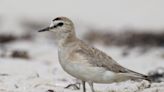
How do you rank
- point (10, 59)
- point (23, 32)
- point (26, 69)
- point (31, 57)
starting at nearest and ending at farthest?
point (26, 69) → point (10, 59) → point (31, 57) → point (23, 32)

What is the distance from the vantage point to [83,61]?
1018 cm

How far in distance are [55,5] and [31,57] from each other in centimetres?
558

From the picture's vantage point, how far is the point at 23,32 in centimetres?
1969

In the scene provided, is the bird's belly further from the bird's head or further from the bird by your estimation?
the bird's head

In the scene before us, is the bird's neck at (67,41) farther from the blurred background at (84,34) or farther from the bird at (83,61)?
the blurred background at (84,34)

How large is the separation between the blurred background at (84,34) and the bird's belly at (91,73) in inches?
68.5

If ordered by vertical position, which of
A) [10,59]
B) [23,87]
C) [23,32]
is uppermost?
[23,32]

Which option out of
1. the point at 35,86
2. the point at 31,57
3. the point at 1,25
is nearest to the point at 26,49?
the point at 31,57

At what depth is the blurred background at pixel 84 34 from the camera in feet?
48.6

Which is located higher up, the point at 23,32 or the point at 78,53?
the point at 23,32

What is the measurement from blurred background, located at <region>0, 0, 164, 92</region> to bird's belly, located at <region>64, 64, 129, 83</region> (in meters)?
1.74

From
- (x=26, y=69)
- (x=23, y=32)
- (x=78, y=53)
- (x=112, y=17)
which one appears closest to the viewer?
(x=78, y=53)

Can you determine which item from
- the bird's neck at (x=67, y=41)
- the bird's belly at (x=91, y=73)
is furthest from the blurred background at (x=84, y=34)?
the bird's belly at (x=91, y=73)

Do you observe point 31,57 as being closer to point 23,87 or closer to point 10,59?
point 10,59
